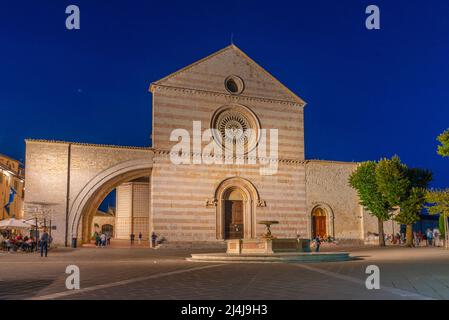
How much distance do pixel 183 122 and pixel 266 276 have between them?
66.4 ft

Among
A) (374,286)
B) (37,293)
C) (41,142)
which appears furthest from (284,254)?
(41,142)

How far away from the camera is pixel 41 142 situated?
92.8ft

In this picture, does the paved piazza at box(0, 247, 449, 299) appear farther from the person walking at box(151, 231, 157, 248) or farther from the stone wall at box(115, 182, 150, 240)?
the stone wall at box(115, 182, 150, 240)

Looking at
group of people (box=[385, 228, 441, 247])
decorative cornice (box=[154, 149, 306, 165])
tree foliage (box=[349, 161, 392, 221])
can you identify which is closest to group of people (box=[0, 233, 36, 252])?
decorative cornice (box=[154, 149, 306, 165])

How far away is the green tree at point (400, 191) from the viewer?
31.2 m

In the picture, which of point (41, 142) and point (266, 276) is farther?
point (41, 142)

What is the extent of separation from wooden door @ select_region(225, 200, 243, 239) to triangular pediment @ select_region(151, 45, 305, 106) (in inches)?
300

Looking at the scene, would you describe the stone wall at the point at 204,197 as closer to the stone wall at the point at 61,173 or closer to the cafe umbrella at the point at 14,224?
the stone wall at the point at 61,173

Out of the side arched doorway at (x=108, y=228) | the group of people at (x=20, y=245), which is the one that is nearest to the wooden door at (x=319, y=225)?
the group of people at (x=20, y=245)

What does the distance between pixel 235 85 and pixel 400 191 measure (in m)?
12.9

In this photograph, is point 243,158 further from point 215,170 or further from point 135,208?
point 135,208

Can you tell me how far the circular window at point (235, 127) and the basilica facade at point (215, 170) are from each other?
68 mm

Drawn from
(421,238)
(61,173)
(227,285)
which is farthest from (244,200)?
(227,285)
